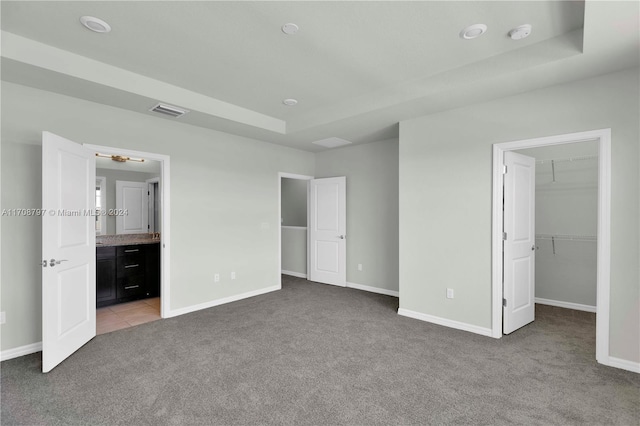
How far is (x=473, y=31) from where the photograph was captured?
8.26 feet

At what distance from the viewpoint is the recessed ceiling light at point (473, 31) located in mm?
2461

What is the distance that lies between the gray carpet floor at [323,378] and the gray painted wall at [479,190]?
1.42ft

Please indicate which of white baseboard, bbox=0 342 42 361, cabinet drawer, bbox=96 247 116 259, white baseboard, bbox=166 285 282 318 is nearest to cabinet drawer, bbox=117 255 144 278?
cabinet drawer, bbox=96 247 116 259

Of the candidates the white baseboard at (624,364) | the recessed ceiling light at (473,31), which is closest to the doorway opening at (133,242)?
the recessed ceiling light at (473,31)

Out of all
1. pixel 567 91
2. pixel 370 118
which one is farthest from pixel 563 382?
pixel 370 118

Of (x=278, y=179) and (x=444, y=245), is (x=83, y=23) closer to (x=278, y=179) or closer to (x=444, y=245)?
(x=278, y=179)

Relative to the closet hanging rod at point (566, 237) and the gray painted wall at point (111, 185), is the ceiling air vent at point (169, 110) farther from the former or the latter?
the closet hanging rod at point (566, 237)

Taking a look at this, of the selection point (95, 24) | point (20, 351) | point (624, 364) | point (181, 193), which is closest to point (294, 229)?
point (181, 193)

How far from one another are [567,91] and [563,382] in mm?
2572

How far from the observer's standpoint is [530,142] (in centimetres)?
322

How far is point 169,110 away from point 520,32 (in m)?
3.57

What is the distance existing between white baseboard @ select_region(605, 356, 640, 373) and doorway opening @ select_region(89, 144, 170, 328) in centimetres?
471

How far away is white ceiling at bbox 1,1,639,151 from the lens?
2.25m

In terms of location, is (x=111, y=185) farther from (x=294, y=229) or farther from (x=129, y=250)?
(x=294, y=229)
